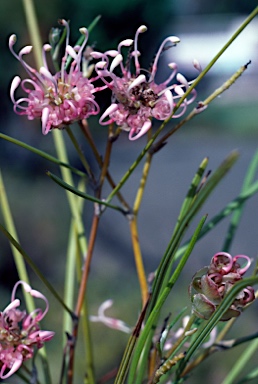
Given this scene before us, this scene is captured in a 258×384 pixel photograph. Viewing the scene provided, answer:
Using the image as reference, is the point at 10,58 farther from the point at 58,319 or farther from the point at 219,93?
the point at 219,93

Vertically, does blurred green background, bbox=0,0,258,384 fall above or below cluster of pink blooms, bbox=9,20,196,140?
below

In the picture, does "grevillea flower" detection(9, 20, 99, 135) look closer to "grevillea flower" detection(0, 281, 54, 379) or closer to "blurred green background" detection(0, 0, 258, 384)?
"grevillea flower" detection(0, 281, 54, 379)

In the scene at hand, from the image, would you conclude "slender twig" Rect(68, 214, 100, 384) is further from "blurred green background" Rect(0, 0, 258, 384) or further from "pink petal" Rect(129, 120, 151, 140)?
"blurred green background" Rect(0, 0, 258, 384)

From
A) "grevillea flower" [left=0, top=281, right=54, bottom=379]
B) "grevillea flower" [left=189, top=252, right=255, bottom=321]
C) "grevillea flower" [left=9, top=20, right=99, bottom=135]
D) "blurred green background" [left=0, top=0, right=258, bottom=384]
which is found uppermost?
"grevillea flower" [left=9, top=20, right=99, bottom=135]

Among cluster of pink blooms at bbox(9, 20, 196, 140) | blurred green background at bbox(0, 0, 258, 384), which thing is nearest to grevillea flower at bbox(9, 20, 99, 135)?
cluster of pink blooms at bbox(9, 20, 196, 140)

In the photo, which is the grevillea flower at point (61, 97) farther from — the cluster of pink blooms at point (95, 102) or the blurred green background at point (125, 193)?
the blurred green background at point (125, 193)

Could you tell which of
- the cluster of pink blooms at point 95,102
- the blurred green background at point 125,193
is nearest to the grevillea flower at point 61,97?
the cluster of pink blooms at point 95,102

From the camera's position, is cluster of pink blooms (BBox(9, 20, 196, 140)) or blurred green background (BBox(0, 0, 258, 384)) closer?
cluster of pink blooms (BBox(9, 20, 196, 140))
